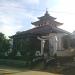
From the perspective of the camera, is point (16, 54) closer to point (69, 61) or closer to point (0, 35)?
point (0, 35)

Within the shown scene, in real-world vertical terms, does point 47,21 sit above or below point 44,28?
above

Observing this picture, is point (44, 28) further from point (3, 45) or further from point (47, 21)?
point (3, 45)

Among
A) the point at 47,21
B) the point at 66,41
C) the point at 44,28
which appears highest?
the point at 47,21

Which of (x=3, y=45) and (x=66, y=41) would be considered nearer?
(x=66, y=41)

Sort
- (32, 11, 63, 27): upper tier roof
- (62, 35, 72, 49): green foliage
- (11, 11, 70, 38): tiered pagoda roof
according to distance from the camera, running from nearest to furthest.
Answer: (62, 35, 72, 49): green foliage, (11, 11, 70, 38): tiered pagoda roof, (32, 11, 63, 27): upper tier roof

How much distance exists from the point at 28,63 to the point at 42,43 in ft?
14.4

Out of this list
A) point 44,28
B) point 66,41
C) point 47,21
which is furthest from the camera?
point 47,21

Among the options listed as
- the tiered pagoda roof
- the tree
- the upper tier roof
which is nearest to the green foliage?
the tiered pagoda roof

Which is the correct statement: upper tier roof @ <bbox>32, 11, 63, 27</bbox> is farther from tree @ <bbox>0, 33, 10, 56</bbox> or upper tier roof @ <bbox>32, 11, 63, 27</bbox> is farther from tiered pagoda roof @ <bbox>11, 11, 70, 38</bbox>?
tree @ <bbox>0, 33, 10, 56</bbox>

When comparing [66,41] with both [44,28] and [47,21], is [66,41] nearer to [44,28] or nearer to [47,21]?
[44,28]

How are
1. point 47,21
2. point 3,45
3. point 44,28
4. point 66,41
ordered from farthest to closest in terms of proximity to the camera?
1. point 47,21
2. point 3,45
3. point 44,28
4. point 66,41

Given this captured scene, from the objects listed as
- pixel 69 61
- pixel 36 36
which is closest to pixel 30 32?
pixel 36 36

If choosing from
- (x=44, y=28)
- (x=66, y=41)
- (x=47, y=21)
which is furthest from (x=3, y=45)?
(x=66, y=41)

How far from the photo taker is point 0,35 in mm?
50375
